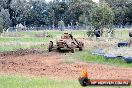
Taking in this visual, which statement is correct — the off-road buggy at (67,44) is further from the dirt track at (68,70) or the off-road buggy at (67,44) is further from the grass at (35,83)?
the grass at (35,83)

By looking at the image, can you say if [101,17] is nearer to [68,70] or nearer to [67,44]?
[67,44]

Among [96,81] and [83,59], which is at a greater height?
[96,81]

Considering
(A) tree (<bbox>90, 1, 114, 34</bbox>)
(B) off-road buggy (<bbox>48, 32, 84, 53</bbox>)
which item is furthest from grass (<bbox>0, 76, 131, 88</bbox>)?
(A) tree (<bbox>90, 1, 114, 34</bbox>)

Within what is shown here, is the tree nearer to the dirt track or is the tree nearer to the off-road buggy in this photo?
the off-road buggy

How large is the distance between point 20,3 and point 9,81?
334 ft

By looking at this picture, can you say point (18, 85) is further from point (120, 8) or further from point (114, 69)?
point (120, 8)

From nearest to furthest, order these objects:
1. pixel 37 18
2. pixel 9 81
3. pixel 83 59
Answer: pixel 9 81 < pixel 83 59 < pixel 37 18

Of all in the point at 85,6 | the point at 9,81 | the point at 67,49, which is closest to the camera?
the point at 9,81

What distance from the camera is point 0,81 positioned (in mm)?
15438

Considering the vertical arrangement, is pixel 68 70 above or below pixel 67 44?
below

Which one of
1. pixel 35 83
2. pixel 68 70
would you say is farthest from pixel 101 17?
pixel 35 83

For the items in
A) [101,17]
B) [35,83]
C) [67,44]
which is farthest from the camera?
[101,17]

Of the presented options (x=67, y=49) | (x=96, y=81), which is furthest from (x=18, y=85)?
(x=67, y=49)

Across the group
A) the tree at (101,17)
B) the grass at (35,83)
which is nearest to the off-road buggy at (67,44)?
the grass at (35,83)
